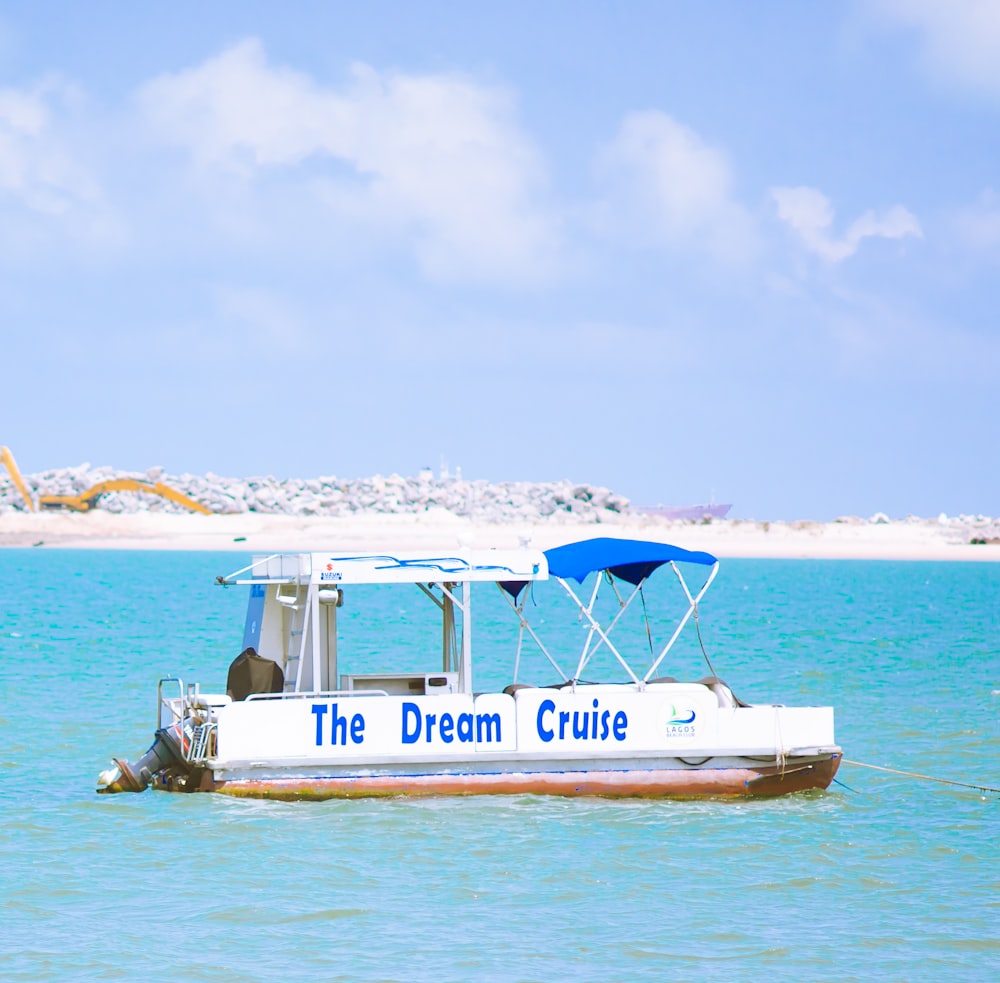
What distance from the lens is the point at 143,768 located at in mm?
16438

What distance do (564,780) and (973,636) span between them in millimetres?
30899

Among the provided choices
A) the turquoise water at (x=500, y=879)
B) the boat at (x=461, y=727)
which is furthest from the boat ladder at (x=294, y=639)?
the turquoise water at (x=500, y=879)

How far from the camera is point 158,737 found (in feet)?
53.6

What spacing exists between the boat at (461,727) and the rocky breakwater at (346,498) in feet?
456

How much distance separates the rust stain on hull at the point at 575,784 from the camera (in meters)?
15.4

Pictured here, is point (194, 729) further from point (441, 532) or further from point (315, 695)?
point (441, 532)

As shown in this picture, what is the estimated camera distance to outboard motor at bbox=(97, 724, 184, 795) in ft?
53.1

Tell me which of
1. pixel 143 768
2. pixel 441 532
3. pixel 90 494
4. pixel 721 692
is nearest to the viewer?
pixel 721 692

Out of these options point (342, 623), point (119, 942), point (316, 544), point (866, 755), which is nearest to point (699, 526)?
point (316, 544)

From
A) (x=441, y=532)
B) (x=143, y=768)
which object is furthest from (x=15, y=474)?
(x=143, y=768)

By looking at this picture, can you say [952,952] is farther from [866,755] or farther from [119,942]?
[866,755]

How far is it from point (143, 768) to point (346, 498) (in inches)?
5930

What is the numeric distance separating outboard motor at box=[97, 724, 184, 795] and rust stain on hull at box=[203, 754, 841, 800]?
0.97m

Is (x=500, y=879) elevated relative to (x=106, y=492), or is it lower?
lower
